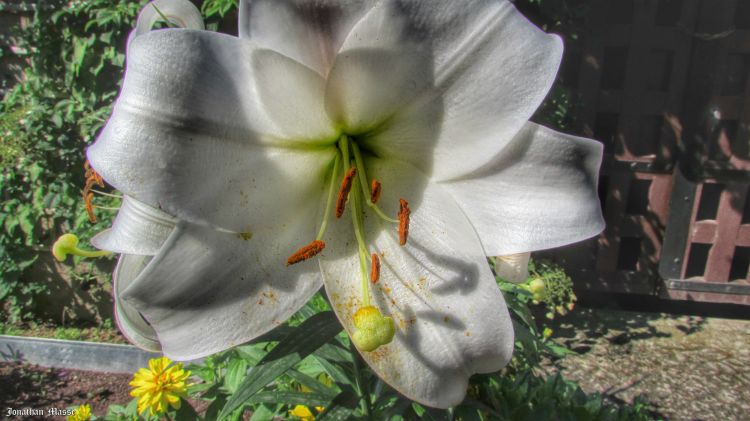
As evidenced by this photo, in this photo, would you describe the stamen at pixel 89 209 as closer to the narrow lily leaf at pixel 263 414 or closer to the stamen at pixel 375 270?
the stamen at pixel 375 270

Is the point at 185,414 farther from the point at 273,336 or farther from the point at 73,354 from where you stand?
the point at 73,354

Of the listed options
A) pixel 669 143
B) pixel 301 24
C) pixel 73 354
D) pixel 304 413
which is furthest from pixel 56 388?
pixel 669 143

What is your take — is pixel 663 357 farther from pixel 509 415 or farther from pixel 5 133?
pixel 5 133

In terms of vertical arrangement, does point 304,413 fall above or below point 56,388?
above

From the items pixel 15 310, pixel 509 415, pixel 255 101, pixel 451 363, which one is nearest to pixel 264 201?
pixel 255 101

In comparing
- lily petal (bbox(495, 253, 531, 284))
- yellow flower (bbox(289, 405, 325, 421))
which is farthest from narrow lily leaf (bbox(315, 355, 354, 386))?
lily petal (bbox(495, 253, 531, 284))

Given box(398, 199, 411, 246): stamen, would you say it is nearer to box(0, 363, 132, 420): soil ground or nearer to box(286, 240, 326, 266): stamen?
box(286, 240, 326, 266): stamen
